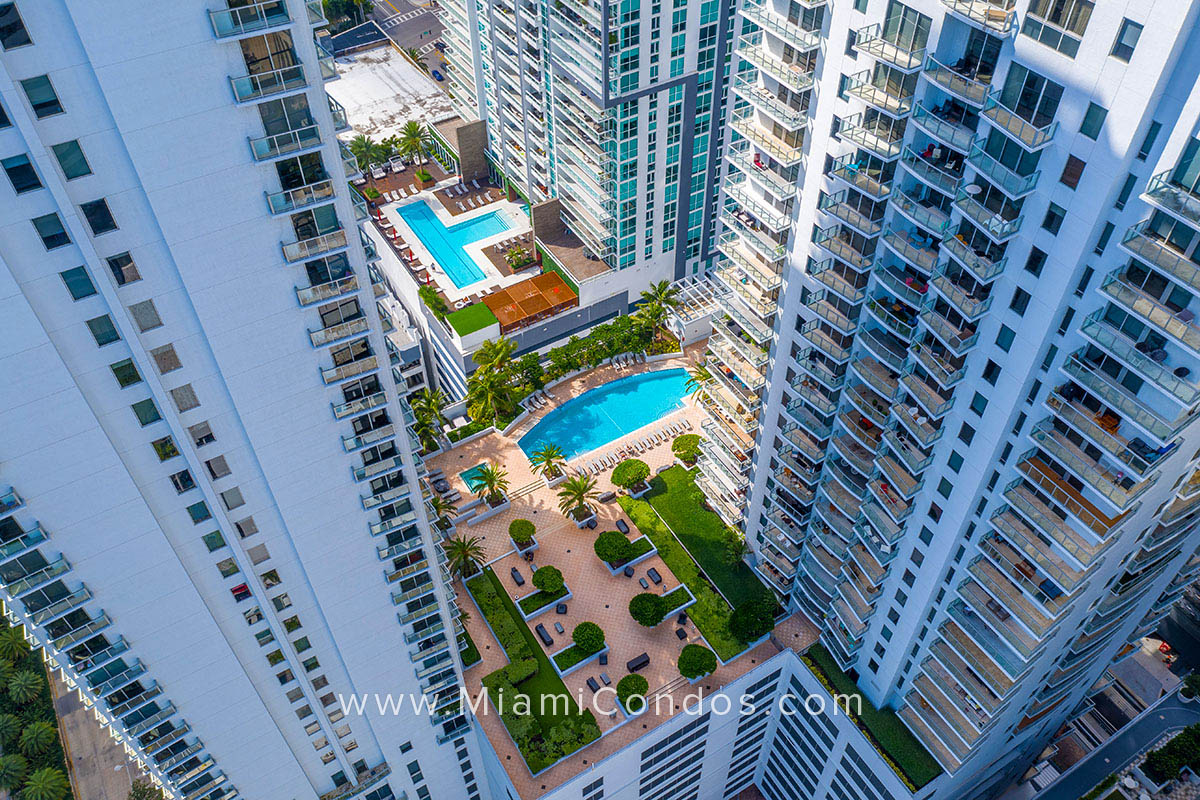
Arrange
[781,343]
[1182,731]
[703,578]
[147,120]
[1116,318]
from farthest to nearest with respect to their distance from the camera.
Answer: [1182,731] < [703,578] < [781,343] < [1116,318] < [147,120]

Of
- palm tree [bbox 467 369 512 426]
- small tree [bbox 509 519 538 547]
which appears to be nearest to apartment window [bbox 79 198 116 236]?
small tree [bbox 509 519 538 547]

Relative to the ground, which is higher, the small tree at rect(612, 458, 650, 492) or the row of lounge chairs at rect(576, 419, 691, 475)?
the small tree at rect(612, 458, 650, 492)

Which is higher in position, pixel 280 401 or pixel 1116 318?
pixel 1116 318

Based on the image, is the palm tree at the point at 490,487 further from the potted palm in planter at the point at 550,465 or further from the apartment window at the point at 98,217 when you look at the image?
the apartment window at the point at 98,217

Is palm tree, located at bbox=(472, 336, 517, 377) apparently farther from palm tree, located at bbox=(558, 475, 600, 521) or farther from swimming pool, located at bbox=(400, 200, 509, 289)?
palm tree, located at bbox=(558, 475, 600, 521)

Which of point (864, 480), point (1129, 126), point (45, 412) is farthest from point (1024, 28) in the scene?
point (45, 412)

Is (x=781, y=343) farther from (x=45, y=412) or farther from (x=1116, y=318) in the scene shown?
(x=45, y=412)

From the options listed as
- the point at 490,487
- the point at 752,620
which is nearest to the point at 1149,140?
the point at 752,620

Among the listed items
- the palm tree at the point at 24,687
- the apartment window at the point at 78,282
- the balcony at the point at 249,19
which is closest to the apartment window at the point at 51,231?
the apartment window at the point at 78,282
